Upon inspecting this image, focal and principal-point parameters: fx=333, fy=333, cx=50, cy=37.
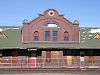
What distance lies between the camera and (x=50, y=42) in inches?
1998

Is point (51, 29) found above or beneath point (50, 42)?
above

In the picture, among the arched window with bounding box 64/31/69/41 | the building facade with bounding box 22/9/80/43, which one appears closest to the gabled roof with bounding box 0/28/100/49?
the building facade with bounding box 22/9/80/43

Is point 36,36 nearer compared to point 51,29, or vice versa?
point 51,29

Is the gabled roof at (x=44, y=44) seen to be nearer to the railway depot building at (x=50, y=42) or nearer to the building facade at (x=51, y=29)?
the railway depot building at (x=50, y=42)

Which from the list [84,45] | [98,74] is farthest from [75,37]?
[98,74]

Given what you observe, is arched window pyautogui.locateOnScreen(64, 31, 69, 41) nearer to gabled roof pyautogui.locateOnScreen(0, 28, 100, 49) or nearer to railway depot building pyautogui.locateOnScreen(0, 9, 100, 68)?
railway depot building pyautogui.locateOnScreen(0, 9, 100, 68)

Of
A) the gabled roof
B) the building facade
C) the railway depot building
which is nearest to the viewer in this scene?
the railway depot building

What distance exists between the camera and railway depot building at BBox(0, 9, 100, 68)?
161 ft

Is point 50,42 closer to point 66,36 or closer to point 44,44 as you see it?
point 44,44

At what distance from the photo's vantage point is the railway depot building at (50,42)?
49.1 metres

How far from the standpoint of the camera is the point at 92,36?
51781 millimetres

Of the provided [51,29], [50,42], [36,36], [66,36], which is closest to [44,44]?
[50,42]

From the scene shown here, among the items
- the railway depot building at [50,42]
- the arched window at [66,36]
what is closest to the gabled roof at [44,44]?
the railway depot building at [50,42]

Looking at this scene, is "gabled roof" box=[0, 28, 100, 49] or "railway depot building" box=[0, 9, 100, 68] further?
"gabled roof" box=[0, 28, 100, 49]
